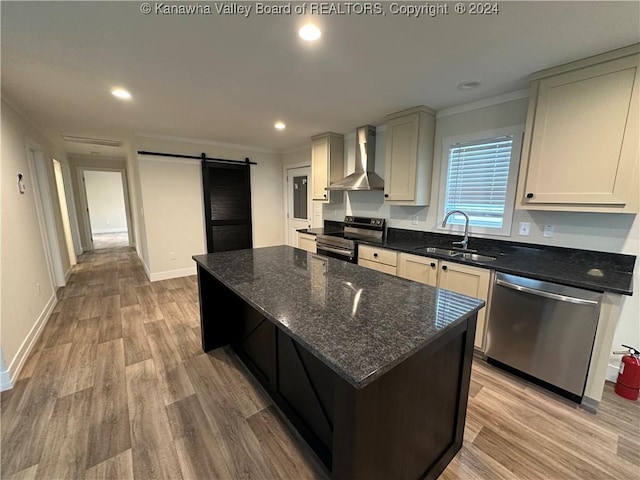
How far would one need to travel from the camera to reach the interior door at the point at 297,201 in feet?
17.1

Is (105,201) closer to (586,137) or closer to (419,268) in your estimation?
(419,268)

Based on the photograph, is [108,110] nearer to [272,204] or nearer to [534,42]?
[272,204]

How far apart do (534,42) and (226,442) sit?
3114 mm

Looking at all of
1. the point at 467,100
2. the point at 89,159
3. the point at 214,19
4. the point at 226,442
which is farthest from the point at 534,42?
the point at 89,159

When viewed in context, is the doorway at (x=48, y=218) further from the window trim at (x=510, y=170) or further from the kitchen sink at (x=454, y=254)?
the window trim at (x=510, y=170)

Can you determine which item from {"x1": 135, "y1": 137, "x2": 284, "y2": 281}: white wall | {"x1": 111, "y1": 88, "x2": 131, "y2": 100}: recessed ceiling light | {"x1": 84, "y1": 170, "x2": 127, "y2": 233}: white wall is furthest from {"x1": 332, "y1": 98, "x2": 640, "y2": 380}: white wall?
{"x1": 84, "y1": 170, "x2": 127, "y2": 233}: white wall

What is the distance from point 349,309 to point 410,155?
2304mm

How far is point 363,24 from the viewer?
151 cm

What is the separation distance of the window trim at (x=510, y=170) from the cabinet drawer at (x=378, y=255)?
0.71 meters

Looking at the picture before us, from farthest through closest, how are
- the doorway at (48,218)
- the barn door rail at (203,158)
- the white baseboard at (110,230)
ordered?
the white baseboard at (110,230) < the barn door rail at (203,158) < the doorway at (48,218)

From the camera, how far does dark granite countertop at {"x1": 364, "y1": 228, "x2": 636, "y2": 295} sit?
1783mm

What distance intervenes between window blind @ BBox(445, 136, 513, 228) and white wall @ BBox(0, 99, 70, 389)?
4215mm

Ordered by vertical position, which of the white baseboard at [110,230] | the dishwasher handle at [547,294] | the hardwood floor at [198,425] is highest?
the dishwasher handle at [547,294]

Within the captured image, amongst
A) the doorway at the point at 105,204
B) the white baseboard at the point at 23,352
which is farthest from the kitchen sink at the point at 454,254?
the doorway at the point at 105,204
